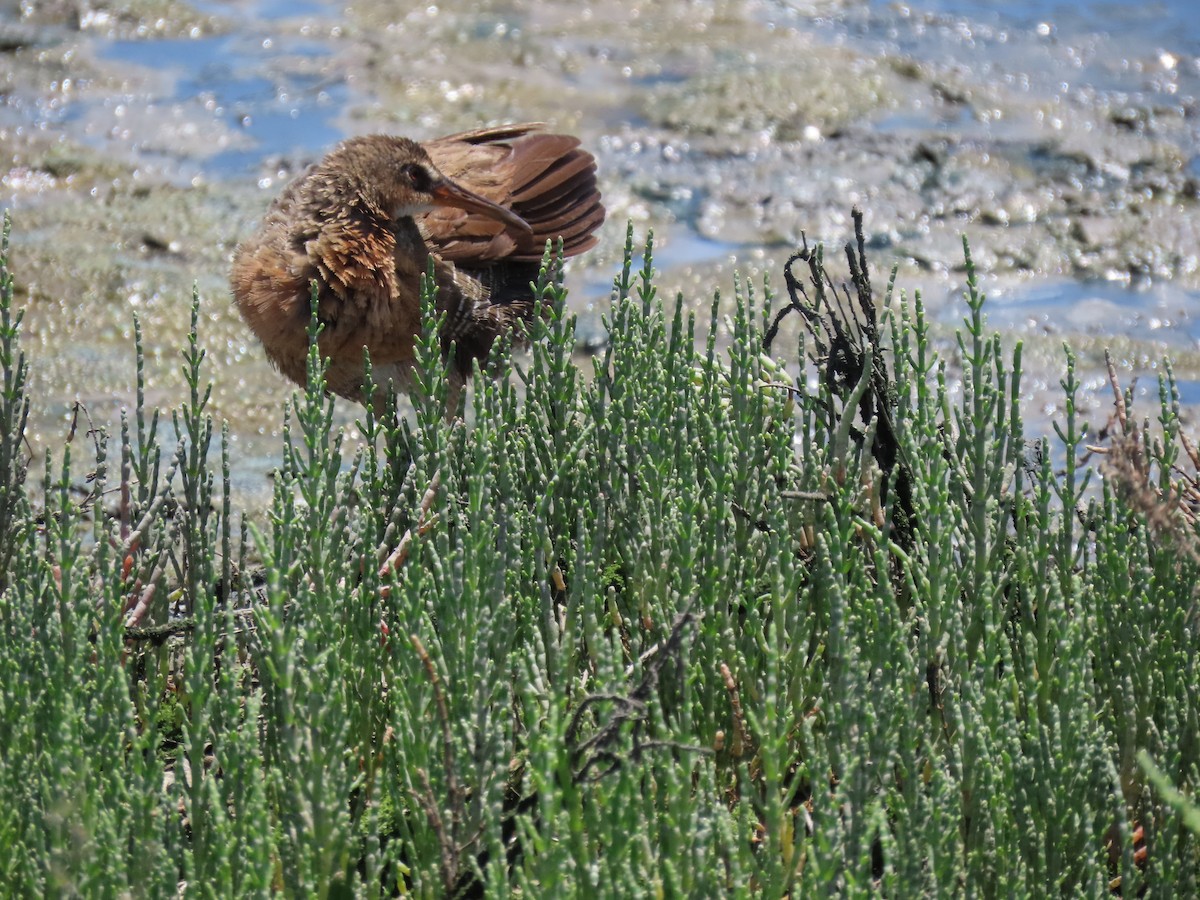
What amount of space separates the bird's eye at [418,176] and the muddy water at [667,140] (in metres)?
1.39

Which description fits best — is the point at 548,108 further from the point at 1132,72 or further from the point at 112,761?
the point at 112,761

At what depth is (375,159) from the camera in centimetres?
451

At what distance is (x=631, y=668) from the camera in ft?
8.59

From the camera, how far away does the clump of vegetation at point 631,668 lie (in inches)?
88.0

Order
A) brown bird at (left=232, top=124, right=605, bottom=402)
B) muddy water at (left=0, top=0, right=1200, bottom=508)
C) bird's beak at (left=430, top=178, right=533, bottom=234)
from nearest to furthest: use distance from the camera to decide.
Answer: brown bird at (left=232, top=124, right=605, bottom=402), bird's beak at (left=430, top=178, right=533, bottom=234), muddy water at (left=0, top=0, right=1200, bottom=508)

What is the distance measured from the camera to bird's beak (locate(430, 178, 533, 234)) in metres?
4.63

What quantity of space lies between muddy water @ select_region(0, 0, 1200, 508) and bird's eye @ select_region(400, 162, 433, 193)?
54.9 inches

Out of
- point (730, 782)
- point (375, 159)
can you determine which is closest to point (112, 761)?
point (730, 782)

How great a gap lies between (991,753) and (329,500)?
54.7 inches

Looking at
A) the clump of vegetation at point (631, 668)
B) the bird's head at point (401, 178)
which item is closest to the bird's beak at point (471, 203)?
the bird's head at point (401, 178)

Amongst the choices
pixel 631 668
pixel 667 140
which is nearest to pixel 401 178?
pixel 631 668

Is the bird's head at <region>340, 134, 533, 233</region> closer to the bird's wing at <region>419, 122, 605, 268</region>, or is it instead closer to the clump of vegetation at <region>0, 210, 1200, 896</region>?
the bird's wing at <region>419, 122, 605, 268</region>

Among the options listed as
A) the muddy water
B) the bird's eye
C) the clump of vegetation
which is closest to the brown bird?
the bird's eye

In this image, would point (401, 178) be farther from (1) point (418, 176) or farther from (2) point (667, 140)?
(2) point (667, 140)
